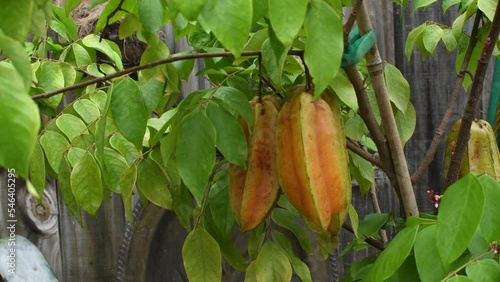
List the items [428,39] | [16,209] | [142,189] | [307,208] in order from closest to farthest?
[307,208]
[142,189]
[428,39]
[16,209]

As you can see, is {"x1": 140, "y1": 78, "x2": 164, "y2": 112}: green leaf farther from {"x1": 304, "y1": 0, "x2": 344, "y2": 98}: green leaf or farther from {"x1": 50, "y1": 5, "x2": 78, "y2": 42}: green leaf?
{"x1": 50, "y1": 5, "x2": 78, "y2": 42}: green leaf

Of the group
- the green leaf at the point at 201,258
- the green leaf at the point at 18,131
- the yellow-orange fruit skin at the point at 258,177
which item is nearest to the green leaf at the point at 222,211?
the green leaf at the point at 201,258

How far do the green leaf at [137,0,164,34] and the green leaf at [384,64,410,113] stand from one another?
0.42 meters

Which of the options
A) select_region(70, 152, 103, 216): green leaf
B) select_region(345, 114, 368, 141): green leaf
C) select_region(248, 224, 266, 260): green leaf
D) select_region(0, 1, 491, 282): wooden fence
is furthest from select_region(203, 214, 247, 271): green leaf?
select_region(0, 1, 491, 282): wooden fence

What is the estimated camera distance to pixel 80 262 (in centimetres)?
199

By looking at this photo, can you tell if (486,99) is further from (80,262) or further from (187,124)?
(187,124)

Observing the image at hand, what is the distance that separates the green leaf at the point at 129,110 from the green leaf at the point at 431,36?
1.99ft

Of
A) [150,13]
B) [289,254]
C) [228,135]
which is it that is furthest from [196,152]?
[289,254]

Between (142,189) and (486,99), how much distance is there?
1.34m

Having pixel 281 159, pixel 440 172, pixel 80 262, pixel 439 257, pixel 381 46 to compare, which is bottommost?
pixel 80 262

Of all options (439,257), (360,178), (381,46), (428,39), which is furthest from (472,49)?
(381,46)

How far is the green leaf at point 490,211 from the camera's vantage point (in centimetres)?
84

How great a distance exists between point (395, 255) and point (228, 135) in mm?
240

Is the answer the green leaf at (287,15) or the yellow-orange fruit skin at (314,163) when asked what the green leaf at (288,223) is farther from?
the green leaf at (287,15)
